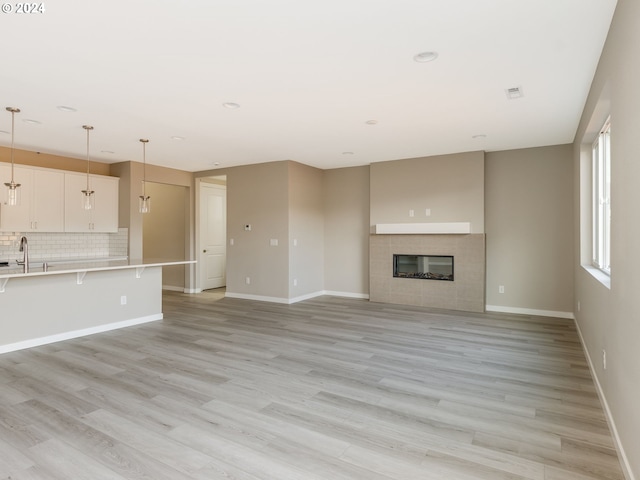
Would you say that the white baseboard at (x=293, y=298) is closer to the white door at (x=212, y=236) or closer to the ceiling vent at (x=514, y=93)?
the white door at (x=212, y=236)

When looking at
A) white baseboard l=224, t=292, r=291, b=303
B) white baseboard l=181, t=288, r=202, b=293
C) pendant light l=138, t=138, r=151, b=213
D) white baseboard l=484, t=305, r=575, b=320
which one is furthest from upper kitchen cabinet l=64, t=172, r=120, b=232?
white baseboard l=484, t=305, r=575, b=320

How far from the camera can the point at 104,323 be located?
16.6 feet

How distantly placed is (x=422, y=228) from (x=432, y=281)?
3.05 ft

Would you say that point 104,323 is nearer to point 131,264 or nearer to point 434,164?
point 131,264

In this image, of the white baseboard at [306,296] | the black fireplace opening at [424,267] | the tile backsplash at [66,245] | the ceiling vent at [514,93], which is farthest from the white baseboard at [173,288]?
the ceiling vent at [514,93]

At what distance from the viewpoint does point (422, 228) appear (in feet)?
21.6

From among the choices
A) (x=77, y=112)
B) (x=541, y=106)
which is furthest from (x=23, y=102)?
(x=541, y=106)

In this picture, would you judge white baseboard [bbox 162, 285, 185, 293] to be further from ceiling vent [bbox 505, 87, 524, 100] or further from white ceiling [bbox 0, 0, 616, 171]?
ceiling vent [bbox 505, 87, 524, 100]

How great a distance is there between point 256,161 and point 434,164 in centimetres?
318

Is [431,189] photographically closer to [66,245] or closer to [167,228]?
[167,228]

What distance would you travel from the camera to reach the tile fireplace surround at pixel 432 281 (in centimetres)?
621

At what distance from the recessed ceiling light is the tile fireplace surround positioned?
12.9 ft

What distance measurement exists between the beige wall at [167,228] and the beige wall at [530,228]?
6248mm

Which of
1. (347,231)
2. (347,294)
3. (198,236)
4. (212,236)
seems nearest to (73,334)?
(198,236)
